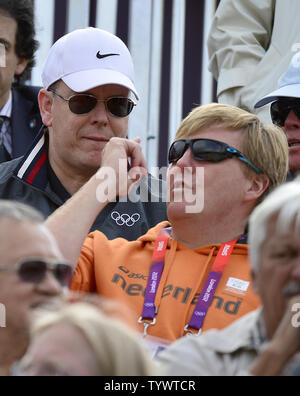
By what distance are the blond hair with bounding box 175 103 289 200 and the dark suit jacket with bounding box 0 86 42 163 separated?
1546 millimetres

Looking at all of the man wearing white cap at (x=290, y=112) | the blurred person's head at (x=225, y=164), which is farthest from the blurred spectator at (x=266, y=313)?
the man wearing white cap at (x=290, y=112)

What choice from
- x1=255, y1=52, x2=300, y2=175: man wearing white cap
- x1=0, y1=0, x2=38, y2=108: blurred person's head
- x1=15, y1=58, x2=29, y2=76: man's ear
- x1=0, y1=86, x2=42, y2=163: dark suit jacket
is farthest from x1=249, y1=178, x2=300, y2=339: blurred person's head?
x1=15, y1=58, x2=29, y2=76: man's ear

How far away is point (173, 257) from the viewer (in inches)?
130

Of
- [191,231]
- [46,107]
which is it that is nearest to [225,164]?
[191,231]

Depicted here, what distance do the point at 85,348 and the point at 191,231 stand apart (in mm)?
1544

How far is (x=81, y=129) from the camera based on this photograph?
404 centimetres

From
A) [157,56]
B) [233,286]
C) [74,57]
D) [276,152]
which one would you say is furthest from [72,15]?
[233,286]

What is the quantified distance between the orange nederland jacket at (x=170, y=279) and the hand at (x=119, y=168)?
20cm

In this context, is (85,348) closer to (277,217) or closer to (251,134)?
(277,217)

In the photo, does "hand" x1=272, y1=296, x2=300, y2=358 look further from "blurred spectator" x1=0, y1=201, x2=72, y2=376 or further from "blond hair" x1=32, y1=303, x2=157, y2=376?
"blurred spectator" x1=0, y1=201, x2=72, y2=376

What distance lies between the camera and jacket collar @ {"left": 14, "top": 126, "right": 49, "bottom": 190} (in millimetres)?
4031

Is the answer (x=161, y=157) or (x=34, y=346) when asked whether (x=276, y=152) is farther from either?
(x=161, y=157)

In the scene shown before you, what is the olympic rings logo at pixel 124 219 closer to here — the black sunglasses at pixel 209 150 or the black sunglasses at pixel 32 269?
the black sunglasses at pixel 209 150

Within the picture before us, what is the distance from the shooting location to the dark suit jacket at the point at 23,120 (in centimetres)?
484
